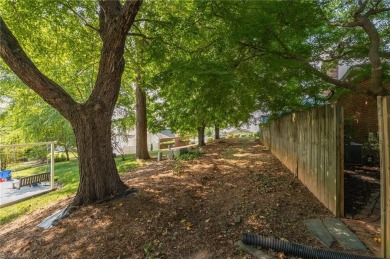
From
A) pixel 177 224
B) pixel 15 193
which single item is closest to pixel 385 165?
pixel 177 224

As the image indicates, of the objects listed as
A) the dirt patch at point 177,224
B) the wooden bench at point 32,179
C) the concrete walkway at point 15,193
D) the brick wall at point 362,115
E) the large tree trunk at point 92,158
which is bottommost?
the concrete walkway at point 15,193

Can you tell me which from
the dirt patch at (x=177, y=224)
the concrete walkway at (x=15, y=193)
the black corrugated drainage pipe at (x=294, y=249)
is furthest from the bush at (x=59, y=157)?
the black corrugated drainage pipe at (x=294, y=249)

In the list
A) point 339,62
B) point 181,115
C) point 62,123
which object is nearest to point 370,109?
point 339,62

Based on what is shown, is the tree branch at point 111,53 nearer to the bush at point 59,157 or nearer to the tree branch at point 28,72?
the tree branch at point 28,72

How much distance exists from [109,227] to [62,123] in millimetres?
13335

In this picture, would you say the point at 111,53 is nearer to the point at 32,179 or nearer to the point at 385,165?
the point at 385,165

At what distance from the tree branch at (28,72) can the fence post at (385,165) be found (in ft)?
14.7

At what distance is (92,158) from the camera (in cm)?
451

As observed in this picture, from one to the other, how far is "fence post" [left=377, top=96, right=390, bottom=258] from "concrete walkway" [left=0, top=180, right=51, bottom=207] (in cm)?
1047

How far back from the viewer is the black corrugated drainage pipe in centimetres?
264

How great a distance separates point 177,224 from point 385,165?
2.74 meters

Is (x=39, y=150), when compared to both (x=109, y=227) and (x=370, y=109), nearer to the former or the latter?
(x=109, y=227)

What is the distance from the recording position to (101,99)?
4633mm

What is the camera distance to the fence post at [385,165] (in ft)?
8.28
